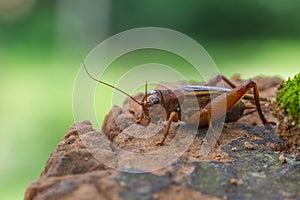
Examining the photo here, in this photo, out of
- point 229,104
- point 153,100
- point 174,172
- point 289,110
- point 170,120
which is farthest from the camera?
point 153,100

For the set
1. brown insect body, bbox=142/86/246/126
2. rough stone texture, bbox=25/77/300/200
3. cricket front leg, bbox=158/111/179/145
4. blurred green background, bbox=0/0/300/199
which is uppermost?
blurred green background, bbox=0/0/300/199

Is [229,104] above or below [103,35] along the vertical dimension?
below

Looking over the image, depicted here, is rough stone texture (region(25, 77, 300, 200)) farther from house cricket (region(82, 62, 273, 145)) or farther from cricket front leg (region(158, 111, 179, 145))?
house cricket (region(82, 62, 273, 145))

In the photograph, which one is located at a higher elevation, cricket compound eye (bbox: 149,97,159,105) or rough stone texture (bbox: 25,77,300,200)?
cricket compound eye (bbox: 149,97,159,105)

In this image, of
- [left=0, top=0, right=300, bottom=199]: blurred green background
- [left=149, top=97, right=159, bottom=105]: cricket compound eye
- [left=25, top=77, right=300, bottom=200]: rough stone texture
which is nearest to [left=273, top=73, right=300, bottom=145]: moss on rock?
[left=25, top=77, right=300, bottom=200]: rough stone texture

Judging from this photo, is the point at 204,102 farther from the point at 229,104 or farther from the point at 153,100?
the point at 153,100

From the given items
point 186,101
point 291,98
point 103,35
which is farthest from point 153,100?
point 103,35

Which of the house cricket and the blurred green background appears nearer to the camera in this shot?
the house cricket
